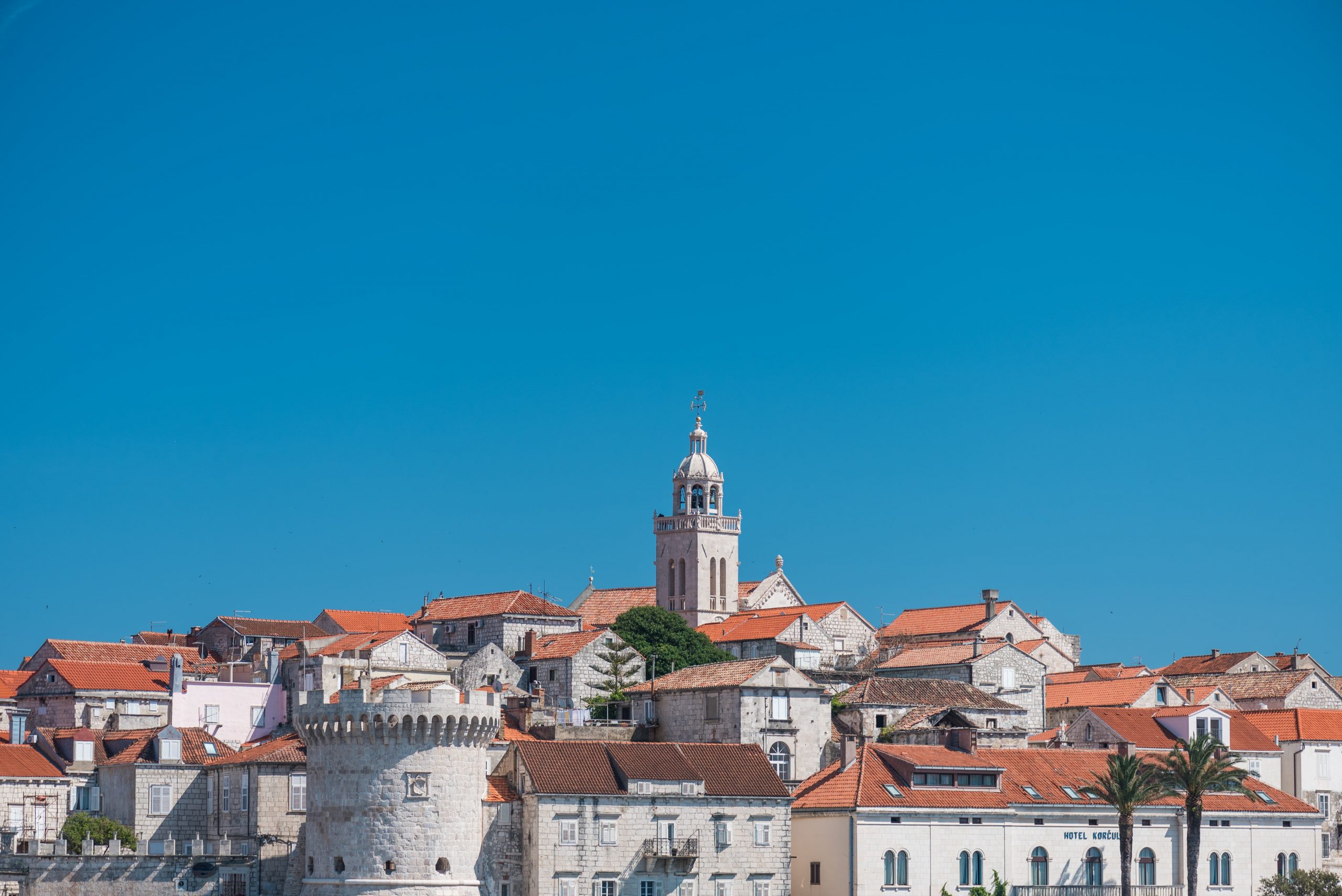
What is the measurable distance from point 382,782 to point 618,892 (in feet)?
32.4

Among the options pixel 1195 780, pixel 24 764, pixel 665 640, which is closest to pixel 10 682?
pixel 24 764

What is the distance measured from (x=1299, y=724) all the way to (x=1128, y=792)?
25164 millimetres

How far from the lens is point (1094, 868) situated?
279 feet

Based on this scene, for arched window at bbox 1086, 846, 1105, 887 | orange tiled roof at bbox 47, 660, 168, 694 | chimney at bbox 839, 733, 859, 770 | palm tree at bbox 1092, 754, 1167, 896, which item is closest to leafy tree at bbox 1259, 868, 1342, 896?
palm tree at bbox 1092, 754, 1167, 896

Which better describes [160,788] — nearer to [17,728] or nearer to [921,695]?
[17,728]

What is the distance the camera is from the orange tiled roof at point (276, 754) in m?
81.8

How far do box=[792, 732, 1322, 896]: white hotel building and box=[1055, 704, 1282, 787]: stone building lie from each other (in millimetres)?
8109

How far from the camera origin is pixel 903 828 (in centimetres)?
8081

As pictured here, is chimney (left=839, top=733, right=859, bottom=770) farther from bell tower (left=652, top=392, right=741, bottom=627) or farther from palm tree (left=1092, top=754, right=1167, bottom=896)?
bell tower (left=652, top=392, right=741, bottom=627)

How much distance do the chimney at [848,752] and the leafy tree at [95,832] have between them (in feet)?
90.6

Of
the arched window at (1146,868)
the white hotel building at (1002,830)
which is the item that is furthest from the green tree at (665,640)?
the arched window at (1146,868)

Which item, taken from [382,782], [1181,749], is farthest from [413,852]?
[1181,749]

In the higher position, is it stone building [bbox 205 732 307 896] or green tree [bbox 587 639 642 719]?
green tree [bbox 587 639 642 719]

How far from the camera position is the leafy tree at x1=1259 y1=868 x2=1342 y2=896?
8544cm
